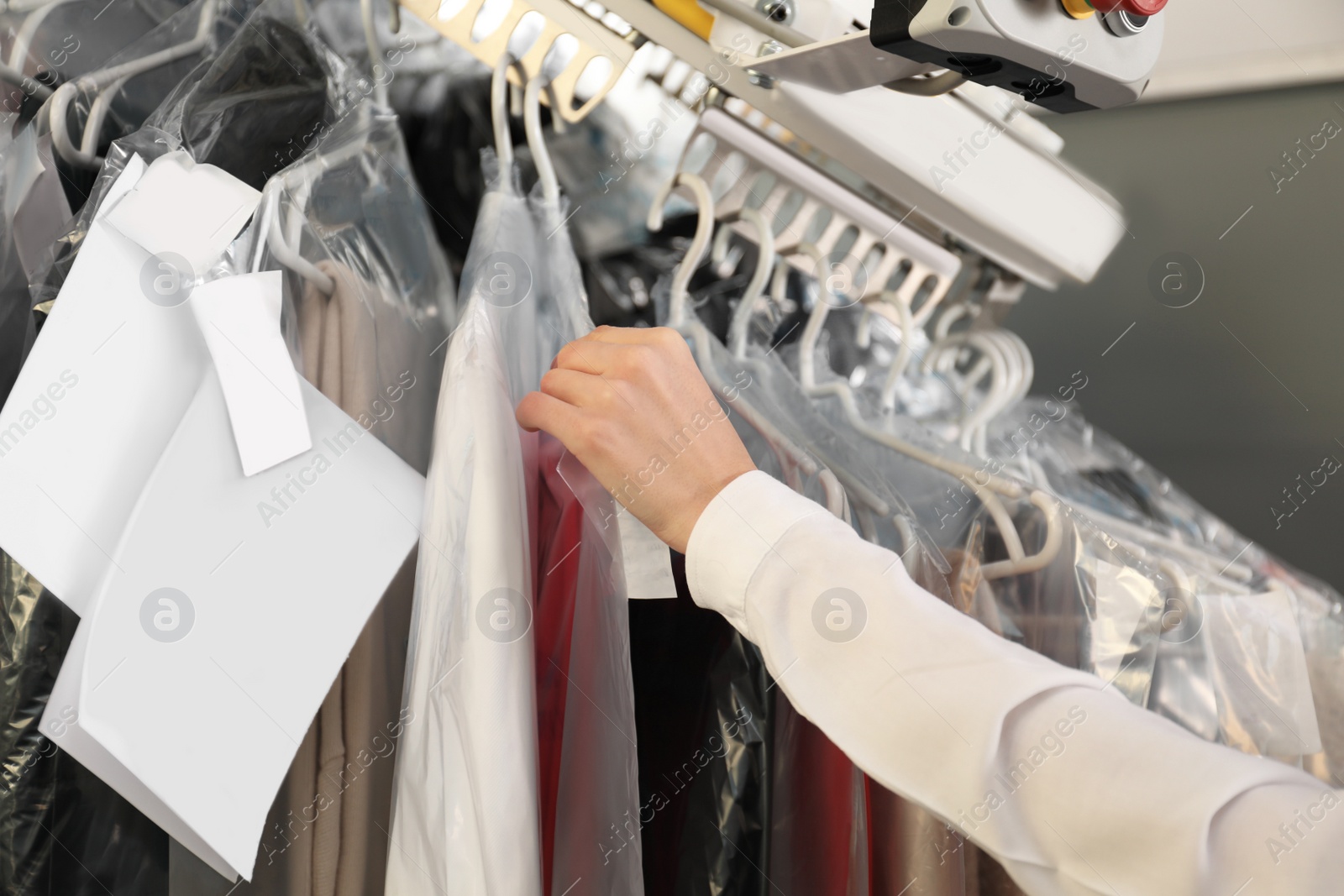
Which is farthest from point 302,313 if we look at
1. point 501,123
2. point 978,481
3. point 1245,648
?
point 1245,648

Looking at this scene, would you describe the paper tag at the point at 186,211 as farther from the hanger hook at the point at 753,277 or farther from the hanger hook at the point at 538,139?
the hanger hook at the point at 753,277

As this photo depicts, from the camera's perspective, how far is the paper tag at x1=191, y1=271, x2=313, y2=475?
1.47 ft

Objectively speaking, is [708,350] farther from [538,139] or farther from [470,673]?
[470,673]

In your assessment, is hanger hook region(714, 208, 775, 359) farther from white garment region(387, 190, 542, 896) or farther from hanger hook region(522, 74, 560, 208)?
white garment region(387, 190, 542, 896)

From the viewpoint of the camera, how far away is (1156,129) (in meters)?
1.13

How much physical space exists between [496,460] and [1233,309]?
1086 mm

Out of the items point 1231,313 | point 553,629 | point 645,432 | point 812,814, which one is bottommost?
point 1231,313

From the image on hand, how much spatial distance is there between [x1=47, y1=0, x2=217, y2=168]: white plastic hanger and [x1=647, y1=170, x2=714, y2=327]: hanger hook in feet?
1.29

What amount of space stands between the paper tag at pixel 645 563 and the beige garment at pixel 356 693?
0.48 feet

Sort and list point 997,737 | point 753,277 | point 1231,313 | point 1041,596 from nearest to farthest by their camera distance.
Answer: point 997,737, point 1041,596, point 753,277, point 1231,313

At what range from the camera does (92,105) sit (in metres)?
0.56

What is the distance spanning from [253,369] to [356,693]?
0.66 feet

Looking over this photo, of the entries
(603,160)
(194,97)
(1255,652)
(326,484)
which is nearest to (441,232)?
(603,160)

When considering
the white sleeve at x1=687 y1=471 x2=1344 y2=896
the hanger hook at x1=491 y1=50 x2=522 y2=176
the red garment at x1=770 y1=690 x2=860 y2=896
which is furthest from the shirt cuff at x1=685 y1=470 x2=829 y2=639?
the hanger hook at x1=491 y1=50 x2=522 y2=176
